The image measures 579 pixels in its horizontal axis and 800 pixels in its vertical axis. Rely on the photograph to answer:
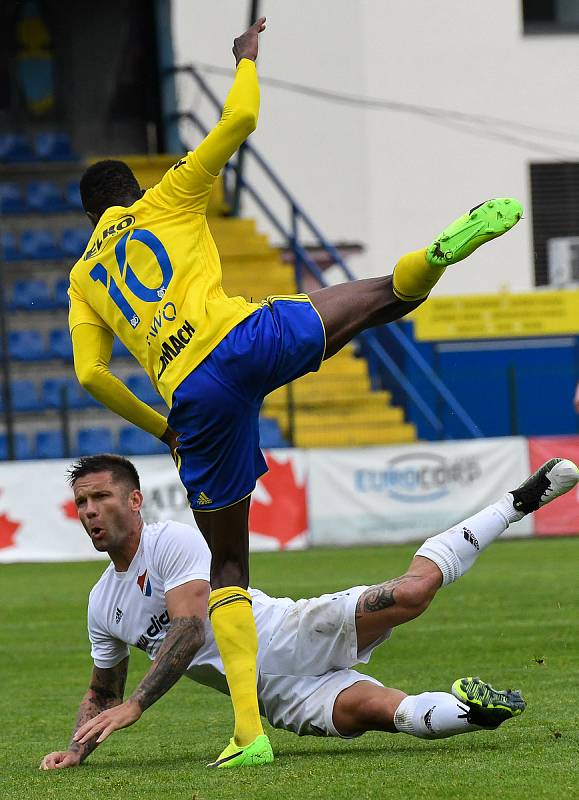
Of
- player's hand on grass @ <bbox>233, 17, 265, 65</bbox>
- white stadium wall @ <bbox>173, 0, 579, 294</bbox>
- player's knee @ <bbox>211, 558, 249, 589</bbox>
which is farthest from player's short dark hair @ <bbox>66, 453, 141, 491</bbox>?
white stadium wall @ <bbox>173, 0, 579, 294</bbox>

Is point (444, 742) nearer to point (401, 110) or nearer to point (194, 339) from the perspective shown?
point (194, 339)

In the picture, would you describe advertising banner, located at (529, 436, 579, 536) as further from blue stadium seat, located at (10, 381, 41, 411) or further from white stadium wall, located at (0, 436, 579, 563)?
blue stadium seat, located at (10, 381, 41, 411)

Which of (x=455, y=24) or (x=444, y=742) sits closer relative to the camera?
(x=444, y=742)

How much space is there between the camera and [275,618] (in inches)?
213

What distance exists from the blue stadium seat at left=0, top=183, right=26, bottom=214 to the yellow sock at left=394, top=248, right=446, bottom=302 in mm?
17797

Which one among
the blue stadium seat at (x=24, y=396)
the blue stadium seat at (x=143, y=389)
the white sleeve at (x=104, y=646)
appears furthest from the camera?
the blue stadium seat at (x=24, y=396)

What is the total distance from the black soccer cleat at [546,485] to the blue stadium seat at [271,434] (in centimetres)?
1328

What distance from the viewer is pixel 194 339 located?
5184 mm

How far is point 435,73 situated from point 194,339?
74.4ft

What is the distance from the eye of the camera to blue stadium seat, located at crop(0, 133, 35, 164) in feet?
75.8

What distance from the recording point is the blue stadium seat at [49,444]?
18.4m

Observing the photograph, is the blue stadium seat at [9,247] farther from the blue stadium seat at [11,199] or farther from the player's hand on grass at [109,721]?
the player's hand on grass at [109,721]

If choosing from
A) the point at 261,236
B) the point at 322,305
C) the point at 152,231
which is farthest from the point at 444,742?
the point at 261,236

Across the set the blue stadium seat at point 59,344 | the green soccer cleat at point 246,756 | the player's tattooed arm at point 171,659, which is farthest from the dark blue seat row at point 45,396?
the green soccer cleat at point 246,756
